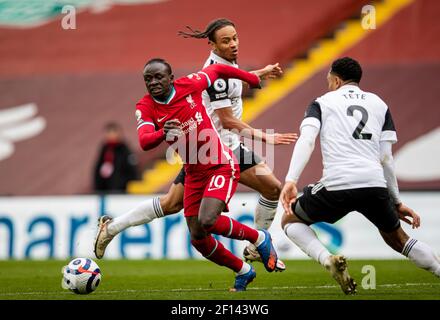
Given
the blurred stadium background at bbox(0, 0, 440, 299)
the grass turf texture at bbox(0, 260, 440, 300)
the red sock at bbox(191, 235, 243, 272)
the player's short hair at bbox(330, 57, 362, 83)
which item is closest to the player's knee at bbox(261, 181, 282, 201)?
the grass turf texture at bbox(0, 260, 440, 300)

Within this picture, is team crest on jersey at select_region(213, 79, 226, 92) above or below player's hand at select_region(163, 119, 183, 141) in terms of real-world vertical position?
above

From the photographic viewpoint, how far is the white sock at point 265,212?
8.93m

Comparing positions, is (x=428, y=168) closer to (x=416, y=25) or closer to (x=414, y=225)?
(x=416, y=25)

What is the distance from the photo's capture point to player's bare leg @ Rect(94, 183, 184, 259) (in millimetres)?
8719

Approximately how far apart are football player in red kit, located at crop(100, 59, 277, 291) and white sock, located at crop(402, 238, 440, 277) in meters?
1.28

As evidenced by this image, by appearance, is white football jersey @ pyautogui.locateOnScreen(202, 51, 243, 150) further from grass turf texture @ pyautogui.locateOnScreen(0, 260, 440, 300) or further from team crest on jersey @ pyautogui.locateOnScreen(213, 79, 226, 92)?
grass turf texture @ pyautogui.locateOnScreen(0, 260, 440, 300)

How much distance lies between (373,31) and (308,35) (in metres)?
1.36

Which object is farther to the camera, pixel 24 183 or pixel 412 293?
pixel 24 183

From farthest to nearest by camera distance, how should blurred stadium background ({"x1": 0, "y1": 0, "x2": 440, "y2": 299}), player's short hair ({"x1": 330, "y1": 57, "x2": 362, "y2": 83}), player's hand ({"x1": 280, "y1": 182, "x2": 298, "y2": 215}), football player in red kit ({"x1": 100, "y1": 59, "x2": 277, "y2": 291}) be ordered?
blurred stadium background ({"x1": 0, "y1": 0, "x2": 440, "y2": 299})
football player in red kit ({"x1": 100, "y1": 59, "x2": 277, "y2": 291})
player's short hair ({"x1": 330, "y1": 57, "x2": 362, "y2": 83})
player's hand ({"x1": 280, "y1": 182, "x2": 298, "y2": 215})

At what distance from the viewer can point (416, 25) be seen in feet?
57.3

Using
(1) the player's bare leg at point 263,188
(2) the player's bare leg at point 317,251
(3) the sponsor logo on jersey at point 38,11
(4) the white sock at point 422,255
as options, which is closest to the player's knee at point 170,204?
(1) the player's bare leg at point 263,188

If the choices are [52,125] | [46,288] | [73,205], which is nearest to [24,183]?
[52,125]

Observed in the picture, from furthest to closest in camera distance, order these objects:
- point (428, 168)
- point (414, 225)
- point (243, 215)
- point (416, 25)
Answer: point (416, 25) < point (428, 168) < point (243, 215) < point (414, 225)

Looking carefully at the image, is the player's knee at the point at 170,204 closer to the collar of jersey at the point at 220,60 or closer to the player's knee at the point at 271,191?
the player's knee at the point at 271,191
